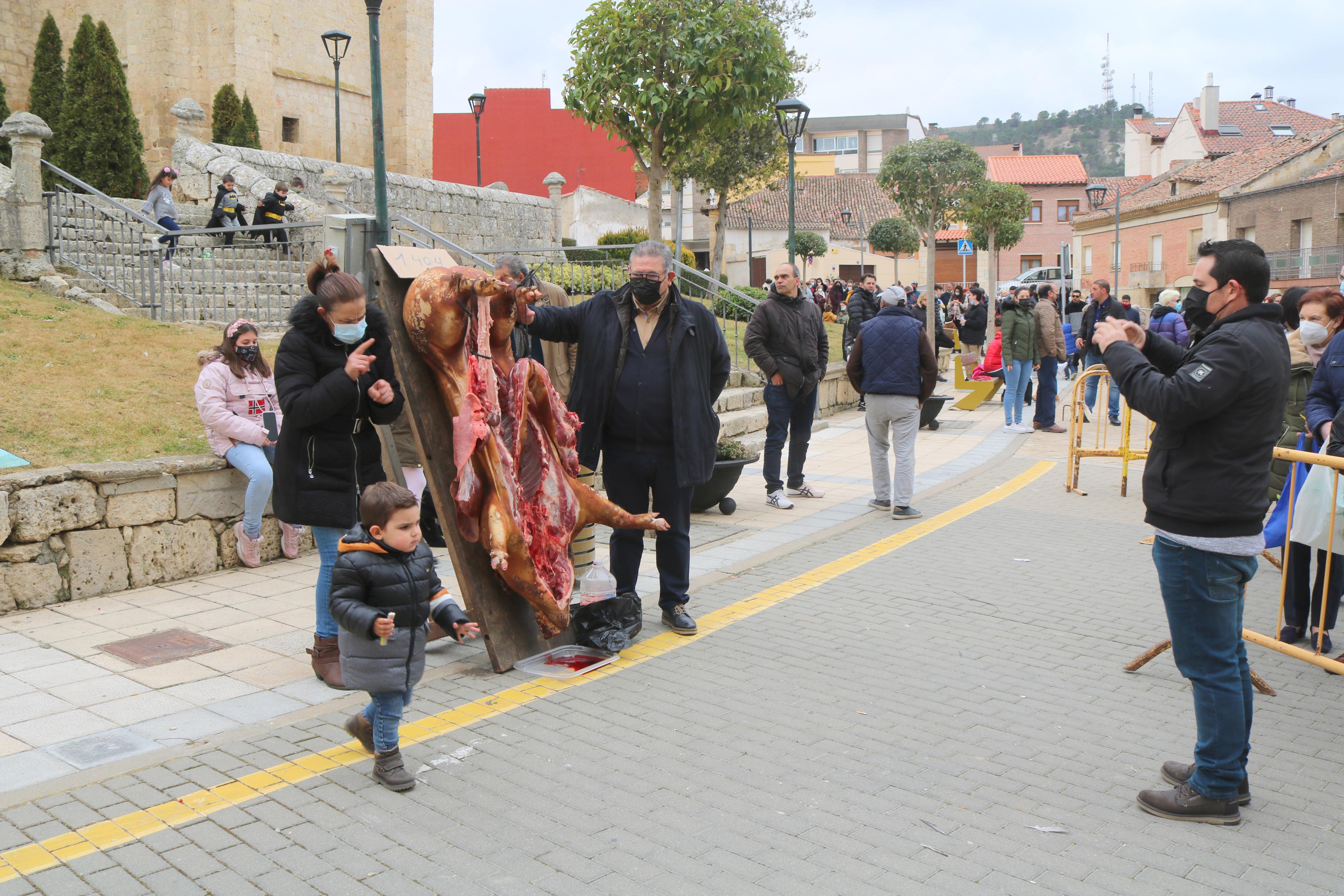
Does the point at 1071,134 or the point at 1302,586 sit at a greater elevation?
the point at 1071,134

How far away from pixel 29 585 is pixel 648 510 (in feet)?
11.4

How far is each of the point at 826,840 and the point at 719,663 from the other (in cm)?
185

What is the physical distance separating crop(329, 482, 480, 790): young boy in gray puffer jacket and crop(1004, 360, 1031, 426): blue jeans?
11869 millimetres

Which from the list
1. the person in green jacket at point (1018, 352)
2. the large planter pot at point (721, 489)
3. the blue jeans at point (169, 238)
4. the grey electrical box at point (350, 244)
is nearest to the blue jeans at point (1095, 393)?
the person in green jacket at point (1018, 352)

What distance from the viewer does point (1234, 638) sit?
3.55m

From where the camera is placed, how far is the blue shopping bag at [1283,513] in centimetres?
546

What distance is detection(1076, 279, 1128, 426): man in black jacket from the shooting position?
13.3 metres

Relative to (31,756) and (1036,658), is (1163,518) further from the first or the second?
(31,756)

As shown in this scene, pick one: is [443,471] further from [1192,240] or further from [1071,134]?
[1071,134]

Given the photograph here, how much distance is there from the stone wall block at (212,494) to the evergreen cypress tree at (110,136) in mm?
13357

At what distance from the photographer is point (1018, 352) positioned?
13961mm

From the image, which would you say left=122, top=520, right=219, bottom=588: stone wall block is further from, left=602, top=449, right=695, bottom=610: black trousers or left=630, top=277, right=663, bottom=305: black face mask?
left=630, top=277, right=663, bottom=305: black face mask

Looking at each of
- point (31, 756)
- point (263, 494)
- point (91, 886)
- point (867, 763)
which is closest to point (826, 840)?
point (867, 763)

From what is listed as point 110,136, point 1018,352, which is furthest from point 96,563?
point 110,136
